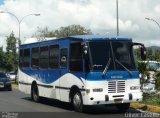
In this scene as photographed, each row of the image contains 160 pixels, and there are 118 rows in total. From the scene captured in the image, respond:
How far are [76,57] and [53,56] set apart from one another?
2.60 metres

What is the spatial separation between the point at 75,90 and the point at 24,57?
24.0 feet

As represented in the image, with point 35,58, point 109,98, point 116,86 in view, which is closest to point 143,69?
point 116,86

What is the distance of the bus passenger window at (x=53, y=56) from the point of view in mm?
19328

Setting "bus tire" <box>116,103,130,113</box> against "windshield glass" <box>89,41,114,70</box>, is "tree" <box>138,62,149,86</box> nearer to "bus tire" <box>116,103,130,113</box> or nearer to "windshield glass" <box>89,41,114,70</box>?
"bus tire" <box>116,103,130,113</box>

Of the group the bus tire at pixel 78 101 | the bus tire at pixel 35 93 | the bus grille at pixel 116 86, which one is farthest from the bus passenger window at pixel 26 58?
the bus grille at pixel 116 86

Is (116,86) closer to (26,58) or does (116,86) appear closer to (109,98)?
(109,98)

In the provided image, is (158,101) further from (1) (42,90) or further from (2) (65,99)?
(1) (42,90)

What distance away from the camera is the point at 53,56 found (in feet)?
64.6

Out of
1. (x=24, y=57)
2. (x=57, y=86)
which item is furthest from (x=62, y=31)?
(x=57, y=86)

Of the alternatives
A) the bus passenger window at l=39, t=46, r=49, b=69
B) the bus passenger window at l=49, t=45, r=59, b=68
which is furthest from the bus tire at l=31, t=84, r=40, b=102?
the bus passenger window at l=49, t=45, r=59, b=68

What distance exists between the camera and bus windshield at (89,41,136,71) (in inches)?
655

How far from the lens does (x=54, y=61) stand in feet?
64.1

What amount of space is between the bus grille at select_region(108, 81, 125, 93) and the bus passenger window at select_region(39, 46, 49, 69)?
4761 millimetres

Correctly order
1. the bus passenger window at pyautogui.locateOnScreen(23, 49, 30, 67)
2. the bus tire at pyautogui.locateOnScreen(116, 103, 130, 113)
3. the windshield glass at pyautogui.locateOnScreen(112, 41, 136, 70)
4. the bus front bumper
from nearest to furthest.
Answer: the bus front bumper → the windshield glass at pyautogui.locateOnScreen(112, 41, 136, 70) → the bus tire at pyautogui.locateOnScreen(116, 103, 130, 113) → the bus passenger window at pyautogui.locateOnScreen(23, 49, 30, 67)
